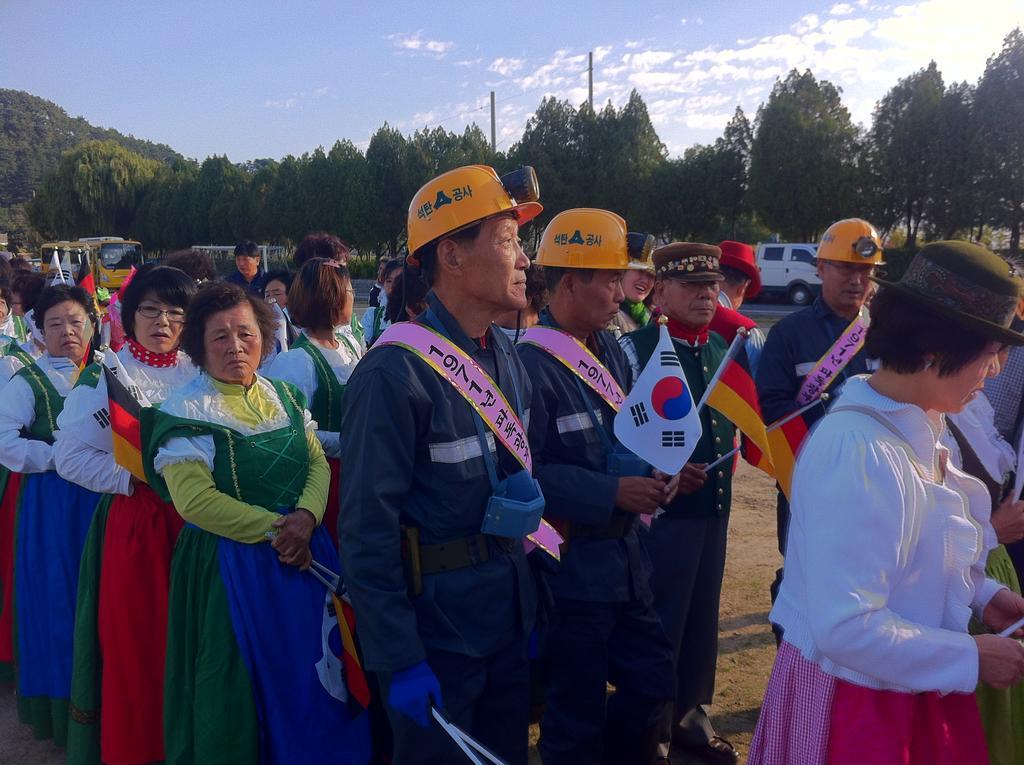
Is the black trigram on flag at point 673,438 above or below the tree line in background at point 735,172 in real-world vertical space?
below

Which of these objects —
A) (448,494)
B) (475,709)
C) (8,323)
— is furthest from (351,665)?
(8,323)

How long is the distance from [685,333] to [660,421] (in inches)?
36.7

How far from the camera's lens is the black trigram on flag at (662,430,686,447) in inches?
114

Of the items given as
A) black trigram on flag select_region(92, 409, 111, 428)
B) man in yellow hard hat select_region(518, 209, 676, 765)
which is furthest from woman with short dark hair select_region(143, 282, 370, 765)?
man in yellow hard hat select_region(518, 209, 676, 765)

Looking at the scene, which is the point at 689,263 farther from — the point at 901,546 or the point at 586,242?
the point at 901,546

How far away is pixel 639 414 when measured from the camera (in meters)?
2.95

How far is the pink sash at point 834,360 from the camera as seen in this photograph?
3.99 metres

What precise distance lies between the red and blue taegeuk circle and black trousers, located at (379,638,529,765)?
1004 mm

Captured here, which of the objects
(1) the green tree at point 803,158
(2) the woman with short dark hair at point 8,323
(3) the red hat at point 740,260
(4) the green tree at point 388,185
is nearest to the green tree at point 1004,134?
(1) the green tree at point 803,158

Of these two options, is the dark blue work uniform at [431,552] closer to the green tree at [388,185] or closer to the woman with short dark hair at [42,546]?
the woman with short dark hair at [42,546]

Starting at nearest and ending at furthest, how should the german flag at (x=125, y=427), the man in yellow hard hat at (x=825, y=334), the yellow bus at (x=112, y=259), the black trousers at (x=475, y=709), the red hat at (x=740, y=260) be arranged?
the black trousers at (x=475, y=709) < the german flag at (x=125, y=427) < the man in yellow hard hat at (x=825, y=334) < the red hat at (x=740, y=260) < the yellow bus at (x=112, y=259)

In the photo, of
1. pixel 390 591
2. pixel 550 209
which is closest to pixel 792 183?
pixel 550 209

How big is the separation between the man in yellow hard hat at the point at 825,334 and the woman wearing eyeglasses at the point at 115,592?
10.0ft

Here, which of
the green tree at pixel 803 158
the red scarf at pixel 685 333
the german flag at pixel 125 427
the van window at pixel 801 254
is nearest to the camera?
the german flag at pixel 125 427
